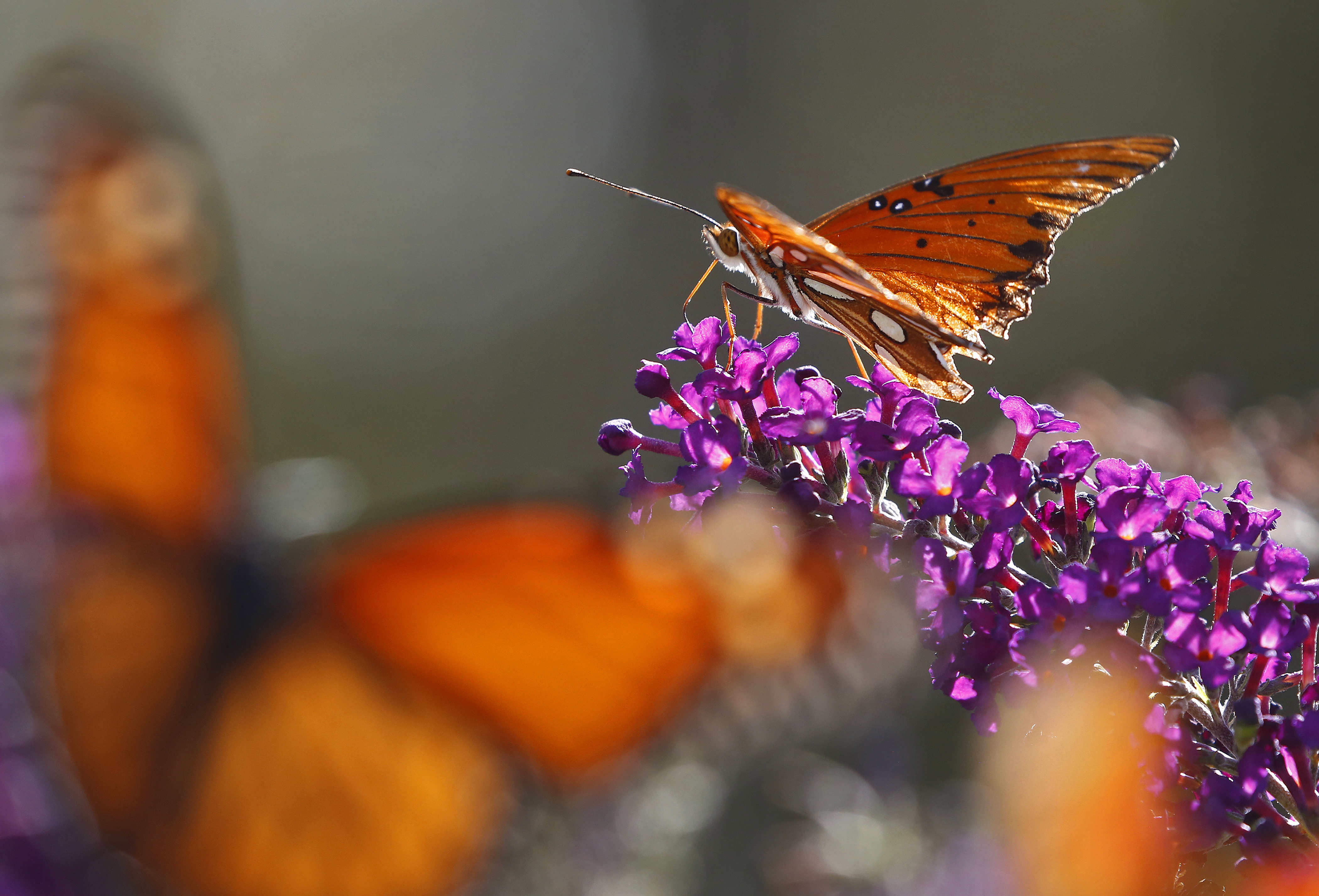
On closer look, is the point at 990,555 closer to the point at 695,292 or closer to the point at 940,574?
the point at 940,574

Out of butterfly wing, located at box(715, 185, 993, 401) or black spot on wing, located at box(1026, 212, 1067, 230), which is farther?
black spot on wing, located at box(1026, 212, 1067, 230)

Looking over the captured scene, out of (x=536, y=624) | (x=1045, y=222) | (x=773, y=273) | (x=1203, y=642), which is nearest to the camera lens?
(x=1203, y=642)

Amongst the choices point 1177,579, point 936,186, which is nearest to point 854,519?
point 1177,579

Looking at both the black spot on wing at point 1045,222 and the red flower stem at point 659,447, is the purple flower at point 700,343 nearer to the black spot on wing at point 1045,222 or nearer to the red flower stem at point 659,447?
the red flower stem at point 659,447

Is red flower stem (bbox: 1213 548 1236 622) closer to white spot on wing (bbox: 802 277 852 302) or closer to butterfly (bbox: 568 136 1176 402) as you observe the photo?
butterfly (bbox: 568 136 1176 402)

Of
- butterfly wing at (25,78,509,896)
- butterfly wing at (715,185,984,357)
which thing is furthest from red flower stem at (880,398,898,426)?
butterfly wing at (25,78,509,896)

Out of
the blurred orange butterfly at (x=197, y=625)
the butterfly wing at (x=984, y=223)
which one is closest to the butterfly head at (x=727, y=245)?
the butterfly wing at (x=984, y=223)
